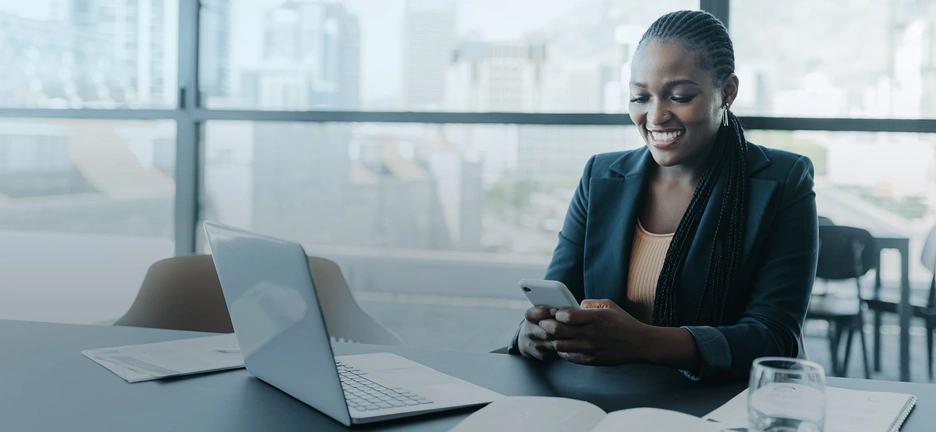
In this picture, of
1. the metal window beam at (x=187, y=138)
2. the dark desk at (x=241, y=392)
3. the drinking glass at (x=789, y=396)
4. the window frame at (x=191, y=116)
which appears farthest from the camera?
the metal window beam at (x=187, y=138)

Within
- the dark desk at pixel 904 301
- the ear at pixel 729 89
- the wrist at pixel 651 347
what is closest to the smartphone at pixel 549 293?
the wrist at pixel 651 347

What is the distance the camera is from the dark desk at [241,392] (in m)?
1.00

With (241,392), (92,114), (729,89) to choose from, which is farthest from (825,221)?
(92,114)

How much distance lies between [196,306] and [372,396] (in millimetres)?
1230

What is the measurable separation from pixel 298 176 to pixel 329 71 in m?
0.46

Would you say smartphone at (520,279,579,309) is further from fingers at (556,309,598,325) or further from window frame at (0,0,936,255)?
window frame at (0,0,936,255)

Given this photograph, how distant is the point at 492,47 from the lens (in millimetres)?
3051

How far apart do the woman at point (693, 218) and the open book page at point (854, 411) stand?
245mm

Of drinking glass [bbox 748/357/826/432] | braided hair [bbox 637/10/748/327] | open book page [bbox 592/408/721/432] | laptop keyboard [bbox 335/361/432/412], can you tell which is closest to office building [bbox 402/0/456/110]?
braided hair [bbox 637/10/748/327]

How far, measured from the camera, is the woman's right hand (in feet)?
4.24

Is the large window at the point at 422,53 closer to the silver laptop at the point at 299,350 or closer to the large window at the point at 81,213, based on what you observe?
the large window at the point at 81,213

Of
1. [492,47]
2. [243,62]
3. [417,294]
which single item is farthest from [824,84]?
[243,62]

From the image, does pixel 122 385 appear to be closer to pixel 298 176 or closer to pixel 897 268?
pixel 298 176

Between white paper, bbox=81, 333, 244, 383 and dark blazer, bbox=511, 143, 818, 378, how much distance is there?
0.53m
